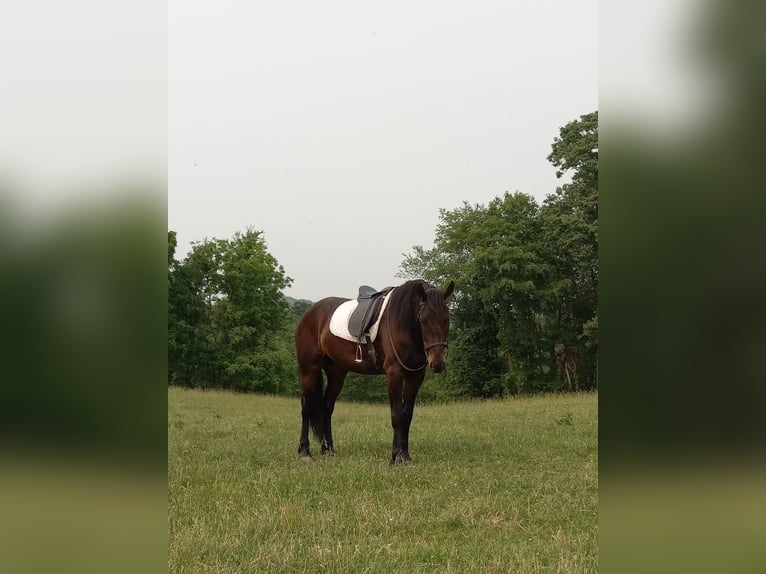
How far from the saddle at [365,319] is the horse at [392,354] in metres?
0.06

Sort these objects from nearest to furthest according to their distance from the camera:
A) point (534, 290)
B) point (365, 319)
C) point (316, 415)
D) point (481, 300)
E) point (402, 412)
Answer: point (402, 412)
point (365, 319)
point (316, 415)
point (534, 290)
point (481, 300)

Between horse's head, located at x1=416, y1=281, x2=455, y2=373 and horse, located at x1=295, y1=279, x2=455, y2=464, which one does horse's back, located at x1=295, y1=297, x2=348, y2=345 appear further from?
horse's head, located at x1=416, y1=281, x2=455, y2=373

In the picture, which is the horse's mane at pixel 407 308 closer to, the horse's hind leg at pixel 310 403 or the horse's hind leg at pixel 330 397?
the horse's hind leg at pixel 330 397

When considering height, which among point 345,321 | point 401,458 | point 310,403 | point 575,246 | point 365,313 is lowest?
point 401,458

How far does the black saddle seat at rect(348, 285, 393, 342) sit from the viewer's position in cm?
807

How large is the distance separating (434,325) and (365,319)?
136 cm

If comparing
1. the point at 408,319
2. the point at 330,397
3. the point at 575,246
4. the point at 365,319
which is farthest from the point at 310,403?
the point at 575,246

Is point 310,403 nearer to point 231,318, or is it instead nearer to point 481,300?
point 481,300

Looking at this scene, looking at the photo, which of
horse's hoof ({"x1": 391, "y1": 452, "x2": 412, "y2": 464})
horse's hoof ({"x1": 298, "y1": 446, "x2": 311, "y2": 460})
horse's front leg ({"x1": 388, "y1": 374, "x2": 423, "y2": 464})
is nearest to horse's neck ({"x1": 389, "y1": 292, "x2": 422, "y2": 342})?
horse's front leg ({"x1": 388, "y1": 374, "x2": 423, "y2": 464})

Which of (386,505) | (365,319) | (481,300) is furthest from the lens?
(481,300)

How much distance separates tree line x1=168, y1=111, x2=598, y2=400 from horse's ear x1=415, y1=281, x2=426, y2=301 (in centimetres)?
2234

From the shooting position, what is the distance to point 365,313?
26.8 feet
